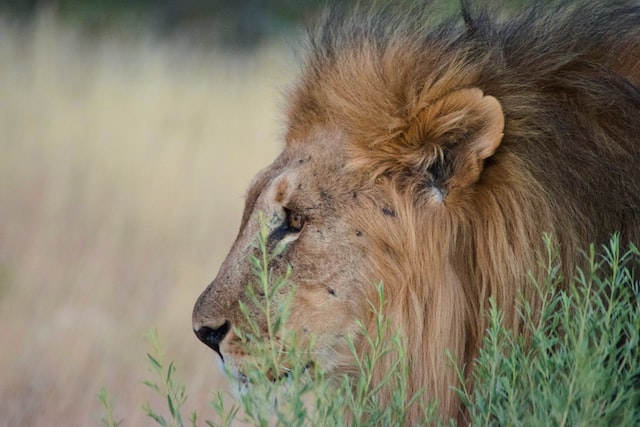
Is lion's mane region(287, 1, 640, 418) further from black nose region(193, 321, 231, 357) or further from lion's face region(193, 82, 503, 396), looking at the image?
black nose region(193, 321, 231, 357)

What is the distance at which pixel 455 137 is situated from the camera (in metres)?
3.44

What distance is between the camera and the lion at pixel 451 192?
135 inches

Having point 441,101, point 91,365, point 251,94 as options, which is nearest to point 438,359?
point 441,101

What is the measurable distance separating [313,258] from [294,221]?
0.48 ft

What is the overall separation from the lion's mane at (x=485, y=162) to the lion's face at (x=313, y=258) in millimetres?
60

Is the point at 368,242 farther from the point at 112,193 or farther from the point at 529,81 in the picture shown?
the point at 112,193

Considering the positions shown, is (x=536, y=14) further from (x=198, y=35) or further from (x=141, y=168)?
(x=198, y=35)

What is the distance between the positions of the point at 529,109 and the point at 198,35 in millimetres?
9997

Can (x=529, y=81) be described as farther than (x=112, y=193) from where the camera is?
No

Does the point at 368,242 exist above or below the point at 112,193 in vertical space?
above

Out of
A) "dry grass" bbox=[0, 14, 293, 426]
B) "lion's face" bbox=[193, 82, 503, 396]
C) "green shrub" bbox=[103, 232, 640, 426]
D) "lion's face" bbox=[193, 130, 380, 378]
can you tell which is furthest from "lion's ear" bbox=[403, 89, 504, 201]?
"dry grass" bbox=[0, 14, 293, 426]

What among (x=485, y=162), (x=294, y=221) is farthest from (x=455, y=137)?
(x=294, y=221)

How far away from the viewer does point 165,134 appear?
923 centimetres

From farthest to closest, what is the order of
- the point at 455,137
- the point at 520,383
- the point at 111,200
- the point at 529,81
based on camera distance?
the point at 111,200, the point at 529,81, the point at 455,137, the point at 520,383
